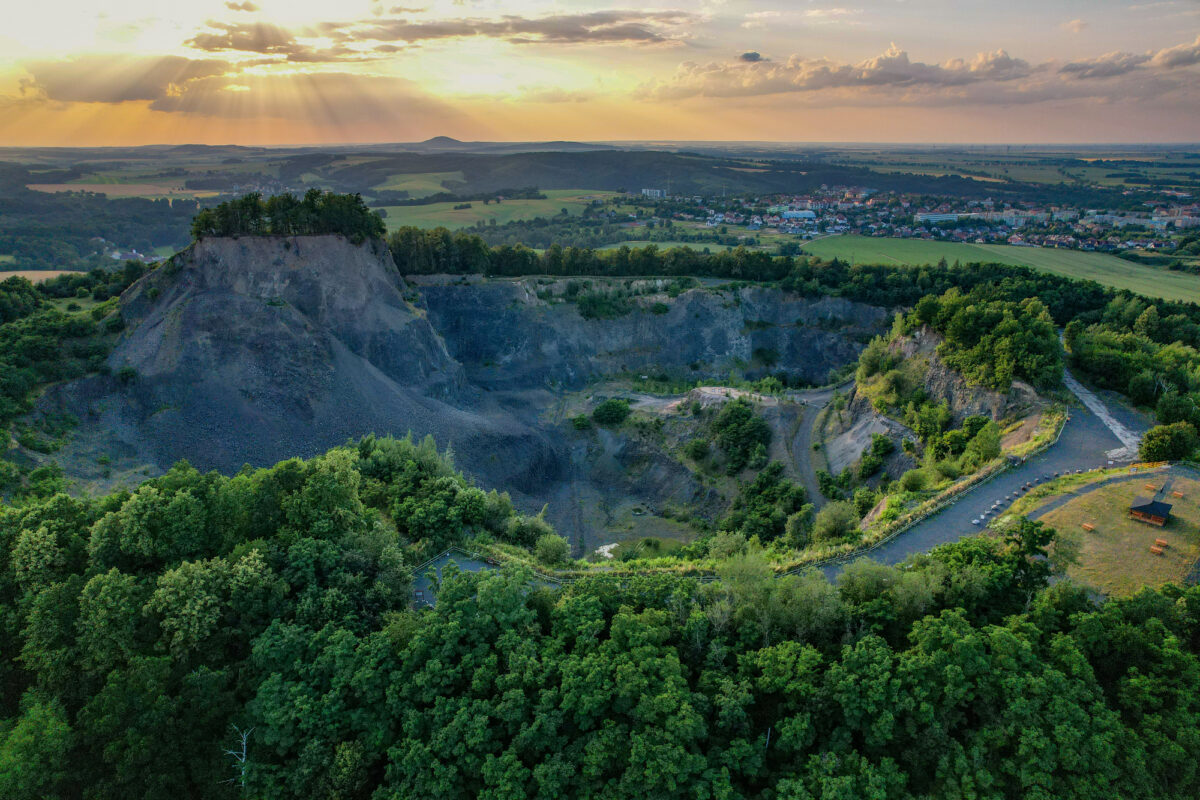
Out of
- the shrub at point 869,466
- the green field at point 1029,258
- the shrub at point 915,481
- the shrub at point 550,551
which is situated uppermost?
the green field at point 1029,258

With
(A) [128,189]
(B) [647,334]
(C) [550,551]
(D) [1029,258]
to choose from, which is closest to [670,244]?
(B) [647,334]

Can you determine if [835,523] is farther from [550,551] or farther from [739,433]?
[739,433]

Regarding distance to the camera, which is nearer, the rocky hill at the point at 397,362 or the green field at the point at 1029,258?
the rocky hill at the point at 397,362

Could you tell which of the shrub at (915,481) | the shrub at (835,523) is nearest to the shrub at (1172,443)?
the shrub at (915,481)

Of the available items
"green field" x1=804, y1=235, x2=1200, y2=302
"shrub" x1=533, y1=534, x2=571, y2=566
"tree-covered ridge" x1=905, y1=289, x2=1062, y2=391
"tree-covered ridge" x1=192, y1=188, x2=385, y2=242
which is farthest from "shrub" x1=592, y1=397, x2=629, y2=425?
"green field" x1=804, y1=235, x2=1200, y2=302

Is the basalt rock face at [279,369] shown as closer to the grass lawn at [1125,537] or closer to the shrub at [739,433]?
the shrub at [739,433]

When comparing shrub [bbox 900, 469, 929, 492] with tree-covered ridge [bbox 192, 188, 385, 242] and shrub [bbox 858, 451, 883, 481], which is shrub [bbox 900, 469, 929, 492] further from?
tree-covered ridge [bbox 192, 188, 385, 242]

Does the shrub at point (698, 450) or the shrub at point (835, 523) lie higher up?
the shrub at point (835, 523)
